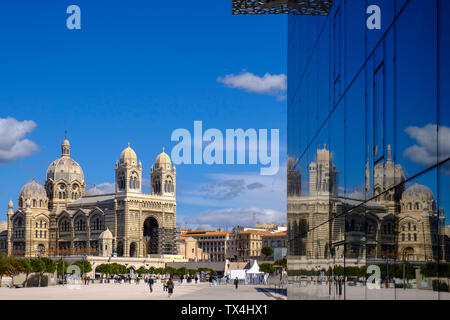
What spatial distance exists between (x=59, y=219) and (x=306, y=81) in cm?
13956

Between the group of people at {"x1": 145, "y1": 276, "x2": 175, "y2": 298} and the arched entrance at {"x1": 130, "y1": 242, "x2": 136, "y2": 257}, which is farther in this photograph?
the arched entrance at {"x1": 130, "y1": 242, "x2": 136, "y2": 257}

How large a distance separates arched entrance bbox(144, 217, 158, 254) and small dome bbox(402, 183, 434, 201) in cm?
13923

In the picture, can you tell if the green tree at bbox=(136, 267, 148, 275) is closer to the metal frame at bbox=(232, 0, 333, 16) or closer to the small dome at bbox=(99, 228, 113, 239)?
the small dome at bbox=(99, 228, 113, 239)

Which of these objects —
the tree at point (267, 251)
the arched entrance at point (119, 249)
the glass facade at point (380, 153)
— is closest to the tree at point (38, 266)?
the glass facade at point (380, 153)

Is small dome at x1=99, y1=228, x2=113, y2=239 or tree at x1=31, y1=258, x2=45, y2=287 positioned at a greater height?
small dome at x1=99, y1=228, x2=113, y2=239

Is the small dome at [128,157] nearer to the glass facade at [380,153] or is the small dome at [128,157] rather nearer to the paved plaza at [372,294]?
the paved plaza at [372,294]

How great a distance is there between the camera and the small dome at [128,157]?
147675 mm

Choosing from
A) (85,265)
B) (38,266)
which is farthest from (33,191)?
(38,266)

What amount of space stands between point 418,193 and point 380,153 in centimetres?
202

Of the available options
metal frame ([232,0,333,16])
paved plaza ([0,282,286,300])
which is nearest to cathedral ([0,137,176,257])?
paved plaza ([0,282,286,300])

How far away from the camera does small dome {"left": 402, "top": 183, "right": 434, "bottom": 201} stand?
8.77m

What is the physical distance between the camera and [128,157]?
147750mm

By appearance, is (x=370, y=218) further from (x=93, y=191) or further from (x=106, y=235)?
(x=93, y=191)

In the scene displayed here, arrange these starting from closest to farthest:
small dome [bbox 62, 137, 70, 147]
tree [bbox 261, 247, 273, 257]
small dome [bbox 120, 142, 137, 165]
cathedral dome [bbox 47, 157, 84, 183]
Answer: small dome [bbox 120, 142, 137, 165]
cathedral dome [bbox 47, 157, 84, 183]
small dome [bbox 62, 137, 70, 147]
tree [bbox 261, 247, 273, 257]
